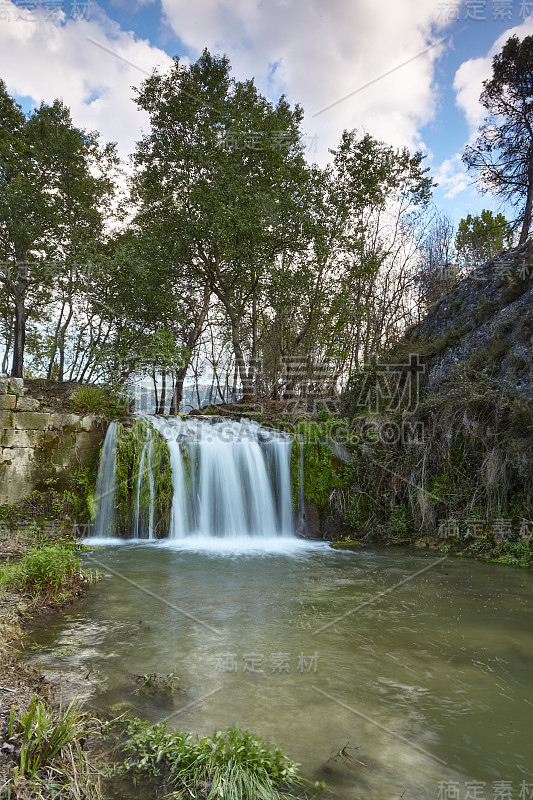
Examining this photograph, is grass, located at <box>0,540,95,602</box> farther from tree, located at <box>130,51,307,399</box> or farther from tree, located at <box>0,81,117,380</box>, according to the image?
tree, located at <box>0,81,117,380</box>

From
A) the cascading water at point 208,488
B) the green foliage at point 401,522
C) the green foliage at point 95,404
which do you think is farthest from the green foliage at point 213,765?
the green foliage at point 95,404

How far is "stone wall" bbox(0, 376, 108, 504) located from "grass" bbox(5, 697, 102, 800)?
7.11 metres

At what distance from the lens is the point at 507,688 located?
10.8 feet

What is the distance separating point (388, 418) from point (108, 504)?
251 inches

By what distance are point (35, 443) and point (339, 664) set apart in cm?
752

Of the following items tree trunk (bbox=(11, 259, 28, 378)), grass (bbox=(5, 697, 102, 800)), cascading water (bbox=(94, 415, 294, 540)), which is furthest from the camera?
tree trunk (bbox=(11, 259, 28, 378))

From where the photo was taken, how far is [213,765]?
227cm

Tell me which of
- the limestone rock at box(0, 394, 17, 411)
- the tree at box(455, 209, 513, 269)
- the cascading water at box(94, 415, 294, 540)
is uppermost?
the tree at box(455, 209, 513, 269)

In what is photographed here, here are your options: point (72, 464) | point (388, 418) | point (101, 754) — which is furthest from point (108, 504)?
point (101, 754)

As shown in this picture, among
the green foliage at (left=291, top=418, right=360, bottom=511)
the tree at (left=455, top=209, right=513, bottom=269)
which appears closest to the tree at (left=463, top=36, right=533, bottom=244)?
the tree at (left=455, top=209, right=513, bottom=269)

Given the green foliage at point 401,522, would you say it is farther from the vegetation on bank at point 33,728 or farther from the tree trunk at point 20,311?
the tree trunk at point 20,311

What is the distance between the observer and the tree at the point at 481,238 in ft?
52.9

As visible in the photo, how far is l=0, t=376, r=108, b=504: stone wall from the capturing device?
852 cm

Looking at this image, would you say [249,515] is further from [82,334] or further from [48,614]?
[82,334]
